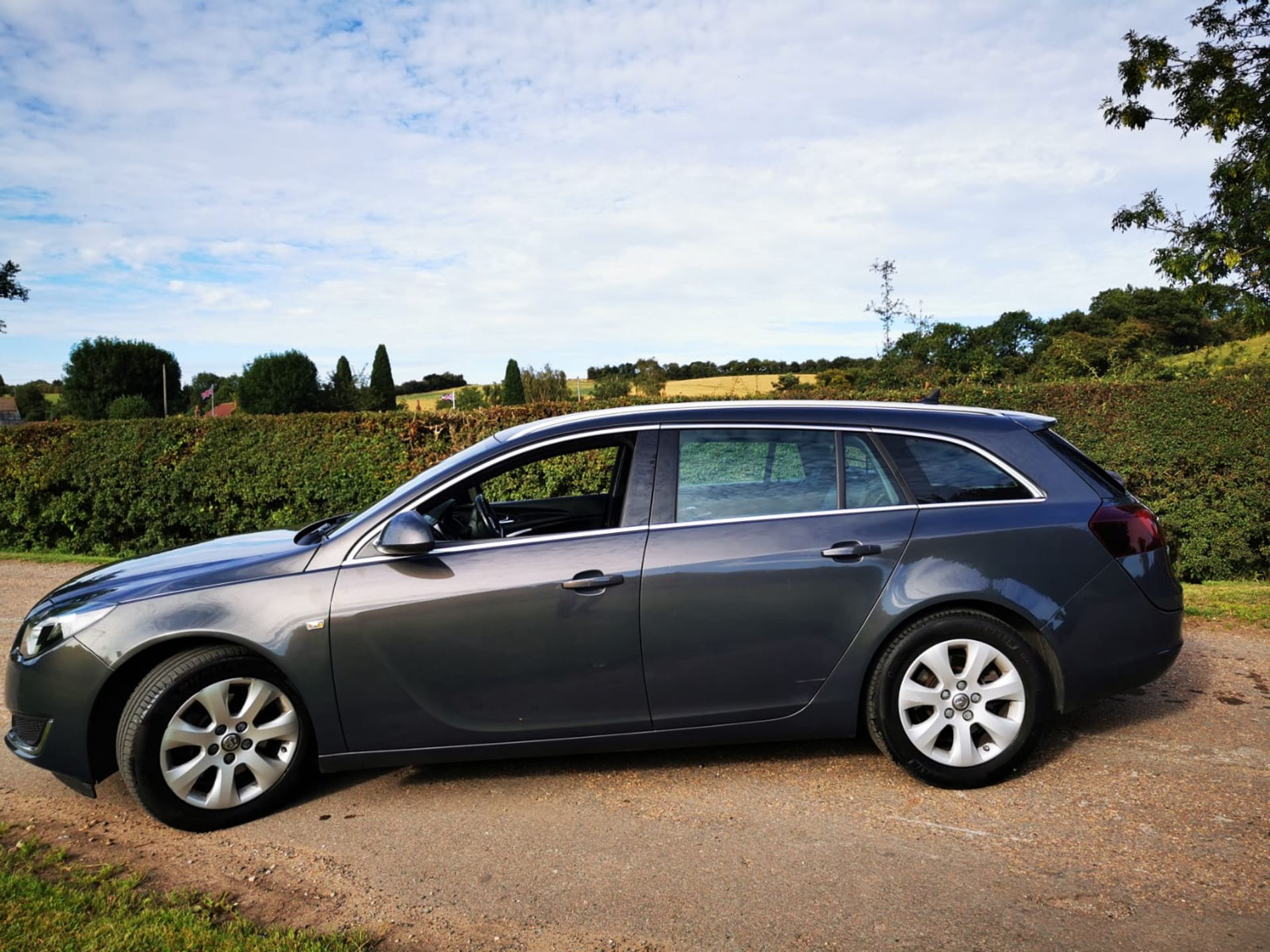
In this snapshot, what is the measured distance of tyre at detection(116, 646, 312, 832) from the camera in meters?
3.59

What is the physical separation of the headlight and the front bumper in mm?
41

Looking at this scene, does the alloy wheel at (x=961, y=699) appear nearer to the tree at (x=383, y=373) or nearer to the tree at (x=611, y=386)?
the tree at (x=611, y=386)

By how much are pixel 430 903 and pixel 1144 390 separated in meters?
8.75

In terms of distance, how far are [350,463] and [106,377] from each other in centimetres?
9277

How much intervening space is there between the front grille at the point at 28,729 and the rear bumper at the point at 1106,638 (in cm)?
434

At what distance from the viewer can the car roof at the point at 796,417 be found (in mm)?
4105

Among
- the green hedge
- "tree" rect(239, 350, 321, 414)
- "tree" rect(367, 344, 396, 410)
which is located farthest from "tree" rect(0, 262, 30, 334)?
"tree" rect(239, 350, 321, 414)

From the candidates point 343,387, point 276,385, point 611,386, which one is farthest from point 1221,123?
point 276,385

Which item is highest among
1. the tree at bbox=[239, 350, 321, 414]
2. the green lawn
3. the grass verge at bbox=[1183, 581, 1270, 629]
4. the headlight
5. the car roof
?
the tree at bbox=[239, 350, 321, 414]

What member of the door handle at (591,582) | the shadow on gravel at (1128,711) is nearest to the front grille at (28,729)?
the door handle at (591,582)

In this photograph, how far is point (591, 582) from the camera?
145 inches

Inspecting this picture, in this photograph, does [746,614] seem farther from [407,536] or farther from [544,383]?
[544,383]

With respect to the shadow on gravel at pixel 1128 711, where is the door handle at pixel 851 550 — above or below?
above

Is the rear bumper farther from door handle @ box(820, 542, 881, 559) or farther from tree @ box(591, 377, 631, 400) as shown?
tree @ box(591, 377, 631, 400)
